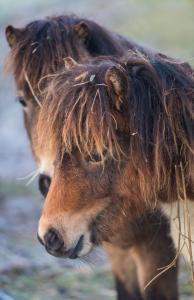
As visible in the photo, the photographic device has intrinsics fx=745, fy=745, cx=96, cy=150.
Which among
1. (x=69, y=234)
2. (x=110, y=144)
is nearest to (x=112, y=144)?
(x=110, y=144)

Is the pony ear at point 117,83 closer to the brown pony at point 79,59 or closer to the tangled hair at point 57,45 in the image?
the brown pony at point 79,59

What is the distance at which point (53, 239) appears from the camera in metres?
3.58

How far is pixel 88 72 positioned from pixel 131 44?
4.03 feet

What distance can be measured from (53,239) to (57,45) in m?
1.56

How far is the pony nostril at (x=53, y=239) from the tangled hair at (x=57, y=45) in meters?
1.39

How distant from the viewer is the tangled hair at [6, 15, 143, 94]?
15.3ft

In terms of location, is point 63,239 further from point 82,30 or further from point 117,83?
point 82,30

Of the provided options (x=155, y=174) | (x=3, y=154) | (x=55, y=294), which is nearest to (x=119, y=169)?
(x=155, y=174)

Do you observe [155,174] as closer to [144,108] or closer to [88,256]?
[144,108]

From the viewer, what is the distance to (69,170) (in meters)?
3.61

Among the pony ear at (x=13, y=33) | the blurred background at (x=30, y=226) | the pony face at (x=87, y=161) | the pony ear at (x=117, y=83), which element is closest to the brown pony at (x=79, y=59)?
the pony ear at (x=13, y=33)

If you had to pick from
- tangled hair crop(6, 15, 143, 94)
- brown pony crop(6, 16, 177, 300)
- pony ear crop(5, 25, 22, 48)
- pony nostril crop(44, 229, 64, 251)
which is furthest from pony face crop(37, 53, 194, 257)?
pony ear crop(5, 25, 22, 48)

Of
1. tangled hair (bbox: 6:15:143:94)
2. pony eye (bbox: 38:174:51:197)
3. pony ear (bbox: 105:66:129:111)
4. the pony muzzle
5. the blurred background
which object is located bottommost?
the blurred background

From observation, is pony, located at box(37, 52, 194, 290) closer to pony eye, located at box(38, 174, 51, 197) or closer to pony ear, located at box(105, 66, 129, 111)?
pony ear, located at box(105, 66, 129, 111)
